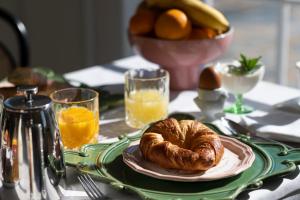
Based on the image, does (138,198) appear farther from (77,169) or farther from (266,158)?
(266,158)

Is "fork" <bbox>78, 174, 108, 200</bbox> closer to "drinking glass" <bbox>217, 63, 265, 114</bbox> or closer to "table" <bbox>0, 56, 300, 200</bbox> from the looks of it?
"table" <bbox>0, 56, 300, 200</bbox>

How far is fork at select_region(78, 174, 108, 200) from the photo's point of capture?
0.98 metres

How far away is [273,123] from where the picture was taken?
132 centimetres

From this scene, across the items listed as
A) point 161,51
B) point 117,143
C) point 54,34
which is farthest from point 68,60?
point 117,143

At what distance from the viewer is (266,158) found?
3.46ft

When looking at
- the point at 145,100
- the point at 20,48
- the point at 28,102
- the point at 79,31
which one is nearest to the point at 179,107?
the point at 145,100

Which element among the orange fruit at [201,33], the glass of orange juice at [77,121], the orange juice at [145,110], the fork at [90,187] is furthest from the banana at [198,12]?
the fork at [90,187]

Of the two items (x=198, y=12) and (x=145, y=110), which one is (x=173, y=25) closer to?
(x=198, y=12)

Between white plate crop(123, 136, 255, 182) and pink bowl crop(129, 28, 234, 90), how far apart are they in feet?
1.33

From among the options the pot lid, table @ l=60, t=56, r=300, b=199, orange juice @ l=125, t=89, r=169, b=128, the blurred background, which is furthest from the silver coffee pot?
the blurred background

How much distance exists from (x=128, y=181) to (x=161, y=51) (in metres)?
0.57

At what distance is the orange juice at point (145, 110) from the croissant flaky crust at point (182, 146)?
273 millimetres

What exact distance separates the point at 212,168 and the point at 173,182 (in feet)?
0.24

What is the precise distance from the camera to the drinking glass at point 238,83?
138 cm
